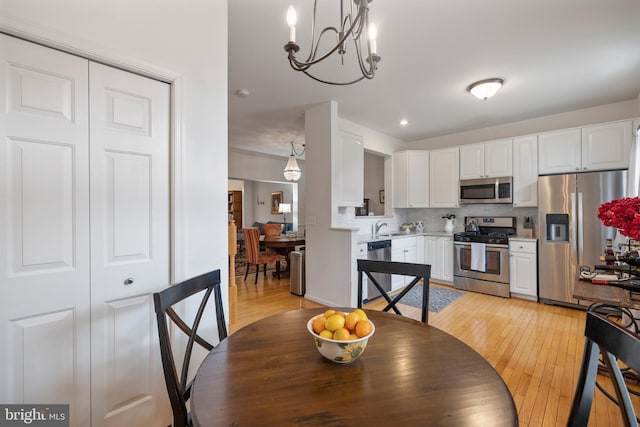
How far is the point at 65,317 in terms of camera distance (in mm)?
1265

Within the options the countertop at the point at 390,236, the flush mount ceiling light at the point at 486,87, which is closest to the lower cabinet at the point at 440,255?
the countertop at the point at 390,236

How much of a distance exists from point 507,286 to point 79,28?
5075 millimetres

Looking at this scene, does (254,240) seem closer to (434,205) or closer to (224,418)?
(434,205)

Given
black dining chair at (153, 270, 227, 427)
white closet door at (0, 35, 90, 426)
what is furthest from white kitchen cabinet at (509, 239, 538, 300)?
white closet door at (0, 35, 90, 426)

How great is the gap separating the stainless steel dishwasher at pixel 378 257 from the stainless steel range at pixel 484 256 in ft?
4.01

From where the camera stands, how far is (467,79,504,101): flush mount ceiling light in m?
2.99

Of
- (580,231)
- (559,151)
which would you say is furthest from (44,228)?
(559,151)

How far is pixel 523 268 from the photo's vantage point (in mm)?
3861

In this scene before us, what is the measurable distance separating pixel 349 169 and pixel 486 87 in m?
1.89

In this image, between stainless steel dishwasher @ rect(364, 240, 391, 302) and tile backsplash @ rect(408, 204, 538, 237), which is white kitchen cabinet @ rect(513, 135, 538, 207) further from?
stainless steel dishwasher @ rect(364, 240, 391, 302)

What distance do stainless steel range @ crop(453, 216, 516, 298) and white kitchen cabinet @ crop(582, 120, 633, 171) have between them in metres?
1.24

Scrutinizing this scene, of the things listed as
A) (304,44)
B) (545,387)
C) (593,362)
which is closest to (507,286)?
(545,387)

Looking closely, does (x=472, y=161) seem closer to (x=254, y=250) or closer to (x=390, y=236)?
(x=390, y=236)

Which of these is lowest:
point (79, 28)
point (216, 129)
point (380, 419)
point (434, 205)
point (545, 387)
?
point (545, 387)
